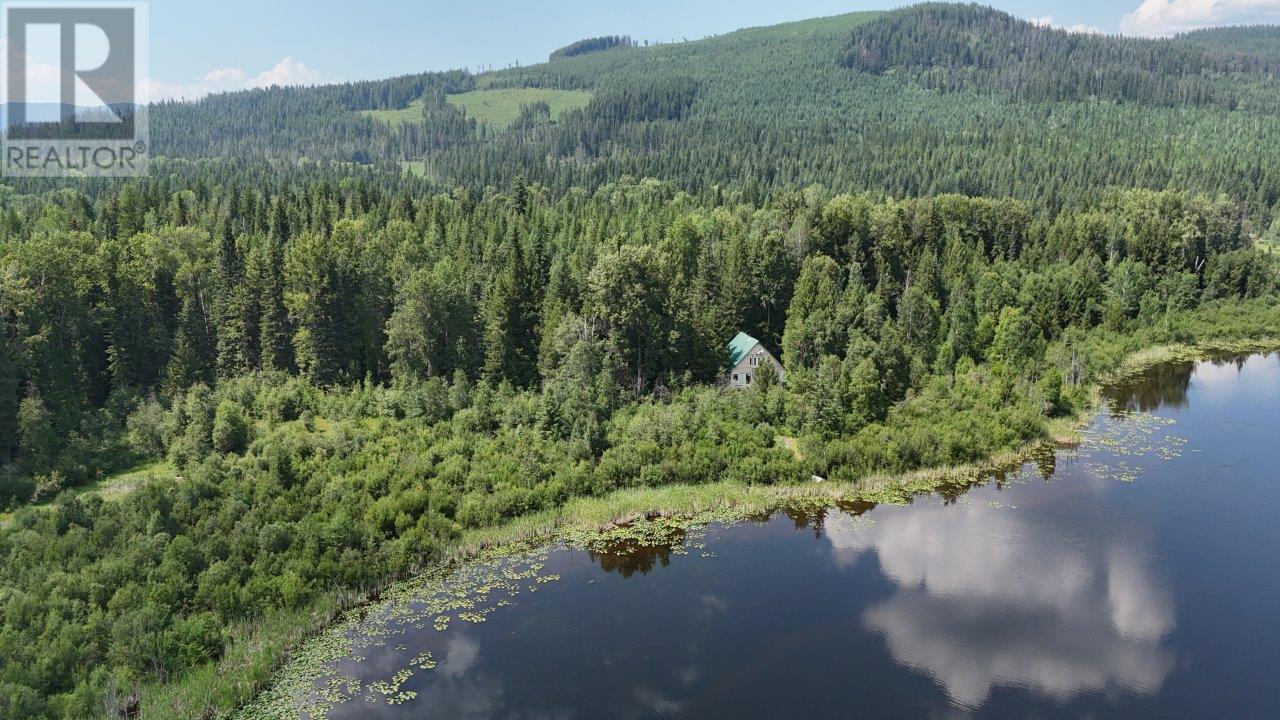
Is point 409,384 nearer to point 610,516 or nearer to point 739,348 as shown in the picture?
point 610,516

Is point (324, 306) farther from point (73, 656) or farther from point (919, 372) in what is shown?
point (919, 372)

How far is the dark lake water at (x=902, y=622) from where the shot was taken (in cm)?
3697

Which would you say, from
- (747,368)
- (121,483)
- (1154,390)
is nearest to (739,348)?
(747,368)

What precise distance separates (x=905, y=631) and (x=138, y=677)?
3538 cm

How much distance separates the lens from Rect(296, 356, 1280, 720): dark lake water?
3697 cm

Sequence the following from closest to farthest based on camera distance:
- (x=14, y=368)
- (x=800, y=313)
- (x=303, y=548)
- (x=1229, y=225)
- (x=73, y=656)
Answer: (x=73, y=656)
(x=303, y=548)
(x=14, y=368)
(x=800, y=313)
(x=1229, y=225)

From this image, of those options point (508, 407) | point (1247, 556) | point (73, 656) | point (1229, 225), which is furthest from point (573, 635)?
point (1229, 225)

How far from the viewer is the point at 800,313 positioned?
8544 cm

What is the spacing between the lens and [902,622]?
4303 centimetres

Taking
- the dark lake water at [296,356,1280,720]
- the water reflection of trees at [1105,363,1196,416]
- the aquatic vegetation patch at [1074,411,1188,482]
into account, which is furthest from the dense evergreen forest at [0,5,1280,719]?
the dark lake water at [296,356,1280,720]

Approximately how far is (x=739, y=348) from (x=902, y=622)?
40727 millimetres

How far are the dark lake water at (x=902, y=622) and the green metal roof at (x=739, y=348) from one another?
2540 centimetres

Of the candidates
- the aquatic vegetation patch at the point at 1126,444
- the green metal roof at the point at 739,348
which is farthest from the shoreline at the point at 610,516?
the green metal roof at the point at 739,348

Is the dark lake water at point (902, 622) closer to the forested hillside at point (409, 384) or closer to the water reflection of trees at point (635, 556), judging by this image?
the water reflection of trees at point (635, 556)
